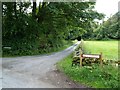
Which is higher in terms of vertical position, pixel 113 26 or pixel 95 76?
pixel 113 26

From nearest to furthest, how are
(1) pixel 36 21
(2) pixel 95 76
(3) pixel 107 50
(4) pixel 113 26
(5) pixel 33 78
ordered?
(2) pixel 95 76 → (5) pixel 33 78 → (4) pixel 113 26 → (1) pixel 36 21 → (3) pixel 107 50

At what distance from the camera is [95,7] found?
16.5 m

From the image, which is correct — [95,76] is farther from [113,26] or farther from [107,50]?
[107,50]

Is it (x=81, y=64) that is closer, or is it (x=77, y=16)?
(x=81, y=64)

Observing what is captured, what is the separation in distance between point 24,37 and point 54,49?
3837 millimetres

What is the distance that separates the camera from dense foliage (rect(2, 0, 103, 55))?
1577 centimetres

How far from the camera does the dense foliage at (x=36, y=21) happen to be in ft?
51.8

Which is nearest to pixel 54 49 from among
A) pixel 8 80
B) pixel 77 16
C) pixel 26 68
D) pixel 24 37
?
pixel 24 37

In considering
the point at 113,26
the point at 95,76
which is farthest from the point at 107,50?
the point at 95,76

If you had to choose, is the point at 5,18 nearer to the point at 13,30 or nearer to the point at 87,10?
the point at 13,30

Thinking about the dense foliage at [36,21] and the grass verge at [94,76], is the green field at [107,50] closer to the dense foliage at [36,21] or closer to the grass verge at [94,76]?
the dense foliage at [36,21]

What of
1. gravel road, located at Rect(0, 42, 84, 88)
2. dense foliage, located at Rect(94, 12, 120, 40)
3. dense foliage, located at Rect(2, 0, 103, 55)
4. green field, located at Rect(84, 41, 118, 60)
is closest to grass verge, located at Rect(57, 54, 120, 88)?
gravel road, located at Rect(0, 42, 84, 88)

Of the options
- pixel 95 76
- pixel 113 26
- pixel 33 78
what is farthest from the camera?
pixel 113 26

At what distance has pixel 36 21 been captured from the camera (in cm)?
1731
